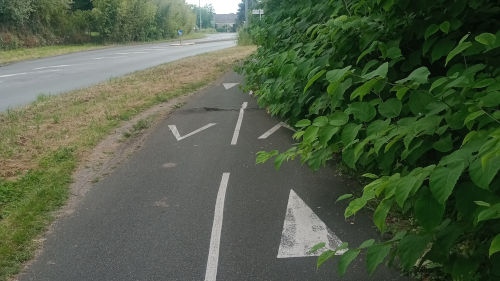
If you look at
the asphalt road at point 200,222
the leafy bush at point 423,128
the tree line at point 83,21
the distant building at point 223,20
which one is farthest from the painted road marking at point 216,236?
the distant building at point 223,20

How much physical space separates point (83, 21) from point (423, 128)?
152 feet

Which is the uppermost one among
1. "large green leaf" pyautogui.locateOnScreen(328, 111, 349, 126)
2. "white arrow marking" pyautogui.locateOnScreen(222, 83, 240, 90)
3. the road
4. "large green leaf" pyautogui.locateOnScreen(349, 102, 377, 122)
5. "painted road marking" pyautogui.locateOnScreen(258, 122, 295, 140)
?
"large green leaf" pyautogui.locateOnScreen(349, 102, 377, 122)

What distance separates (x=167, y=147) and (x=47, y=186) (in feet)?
8.25

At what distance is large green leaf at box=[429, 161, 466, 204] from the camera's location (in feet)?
6.33

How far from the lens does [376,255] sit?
2332 millimetres

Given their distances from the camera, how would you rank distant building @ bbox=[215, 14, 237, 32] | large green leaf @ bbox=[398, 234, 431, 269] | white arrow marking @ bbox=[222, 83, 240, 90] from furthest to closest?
distant building @ bbox=[215, 14, 237, 32]
white arrow marking @ bbox=[222, 83, 240, 90]
large green leaf @ bbox=[398, 234, 431, 269]

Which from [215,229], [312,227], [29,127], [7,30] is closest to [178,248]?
[215,229]

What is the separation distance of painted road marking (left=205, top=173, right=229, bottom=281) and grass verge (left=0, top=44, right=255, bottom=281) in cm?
185

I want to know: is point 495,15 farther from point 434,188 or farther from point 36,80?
point 36,80

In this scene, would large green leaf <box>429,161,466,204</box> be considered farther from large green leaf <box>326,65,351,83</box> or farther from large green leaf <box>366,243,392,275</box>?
large green leaf <box>326,65,351,83</box>

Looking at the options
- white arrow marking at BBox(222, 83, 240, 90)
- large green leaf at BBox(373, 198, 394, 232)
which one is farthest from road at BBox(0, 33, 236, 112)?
large green leaf at BBox(373, 198, 394, 232)

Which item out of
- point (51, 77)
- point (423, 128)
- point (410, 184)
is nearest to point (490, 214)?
point (410, 184)

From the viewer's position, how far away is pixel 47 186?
6535 millimetres

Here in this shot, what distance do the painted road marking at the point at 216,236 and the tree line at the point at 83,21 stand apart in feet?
107
